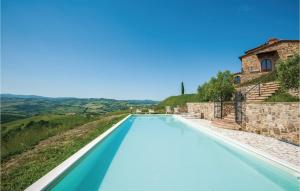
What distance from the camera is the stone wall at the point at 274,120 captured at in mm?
7809

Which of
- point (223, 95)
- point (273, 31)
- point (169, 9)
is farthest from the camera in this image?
point (273, 31)

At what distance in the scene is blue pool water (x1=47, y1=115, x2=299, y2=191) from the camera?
455cm

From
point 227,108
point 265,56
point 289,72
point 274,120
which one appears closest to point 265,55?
point 265,56

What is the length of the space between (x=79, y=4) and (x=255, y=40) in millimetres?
25375

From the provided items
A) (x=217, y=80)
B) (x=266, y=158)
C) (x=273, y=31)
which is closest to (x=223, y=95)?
(x=217, y=80)

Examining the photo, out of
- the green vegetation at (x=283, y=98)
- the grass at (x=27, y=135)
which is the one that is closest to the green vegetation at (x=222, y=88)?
the green vegetation at (x=283, y=98)

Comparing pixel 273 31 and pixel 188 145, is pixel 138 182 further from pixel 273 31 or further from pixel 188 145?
pixel 273 31

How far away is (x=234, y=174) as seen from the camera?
546cm

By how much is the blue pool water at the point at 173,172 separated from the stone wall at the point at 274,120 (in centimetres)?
257

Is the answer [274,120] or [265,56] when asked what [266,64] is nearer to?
[265,56]

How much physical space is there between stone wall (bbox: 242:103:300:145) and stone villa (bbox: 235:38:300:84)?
15063 millimetres

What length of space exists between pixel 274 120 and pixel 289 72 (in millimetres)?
2568

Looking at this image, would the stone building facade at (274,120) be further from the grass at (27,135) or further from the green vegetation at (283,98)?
the grass at (27,135)

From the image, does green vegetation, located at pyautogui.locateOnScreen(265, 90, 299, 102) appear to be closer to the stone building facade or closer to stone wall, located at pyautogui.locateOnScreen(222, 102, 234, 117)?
the stone building facade
